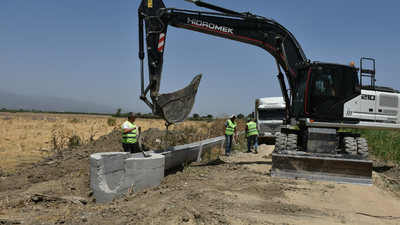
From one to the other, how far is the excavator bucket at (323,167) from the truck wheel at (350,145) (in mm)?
334

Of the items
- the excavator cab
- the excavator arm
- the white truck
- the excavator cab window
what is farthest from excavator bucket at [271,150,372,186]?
the white truck

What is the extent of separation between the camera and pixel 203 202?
5.20 meters

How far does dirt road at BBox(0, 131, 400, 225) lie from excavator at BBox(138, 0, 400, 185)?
58 cm

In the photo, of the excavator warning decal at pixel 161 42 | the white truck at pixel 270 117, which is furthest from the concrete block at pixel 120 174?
the white truck at pixel 270 117

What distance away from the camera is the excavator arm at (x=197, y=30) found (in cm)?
739

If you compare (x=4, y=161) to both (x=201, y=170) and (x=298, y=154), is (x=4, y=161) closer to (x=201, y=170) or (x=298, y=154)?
(x=201, y=170)

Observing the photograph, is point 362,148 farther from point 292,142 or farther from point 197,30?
point 197,30

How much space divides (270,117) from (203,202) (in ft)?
42.1

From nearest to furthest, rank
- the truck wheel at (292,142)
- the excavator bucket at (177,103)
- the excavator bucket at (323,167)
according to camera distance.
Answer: the excavator bucket at (177,103), the excavator bucket at (323,167), the truck wheel at (292,142)

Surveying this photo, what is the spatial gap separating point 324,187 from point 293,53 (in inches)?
177

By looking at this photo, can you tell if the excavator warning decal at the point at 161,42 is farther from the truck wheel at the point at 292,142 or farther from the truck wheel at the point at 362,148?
the truck wheel at the point at 362,148

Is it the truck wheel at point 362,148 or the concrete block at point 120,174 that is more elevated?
the truck wheel at point 362,148

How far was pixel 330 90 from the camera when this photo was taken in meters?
8.41

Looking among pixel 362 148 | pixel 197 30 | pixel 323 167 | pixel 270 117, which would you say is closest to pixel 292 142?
pixel 323 167
